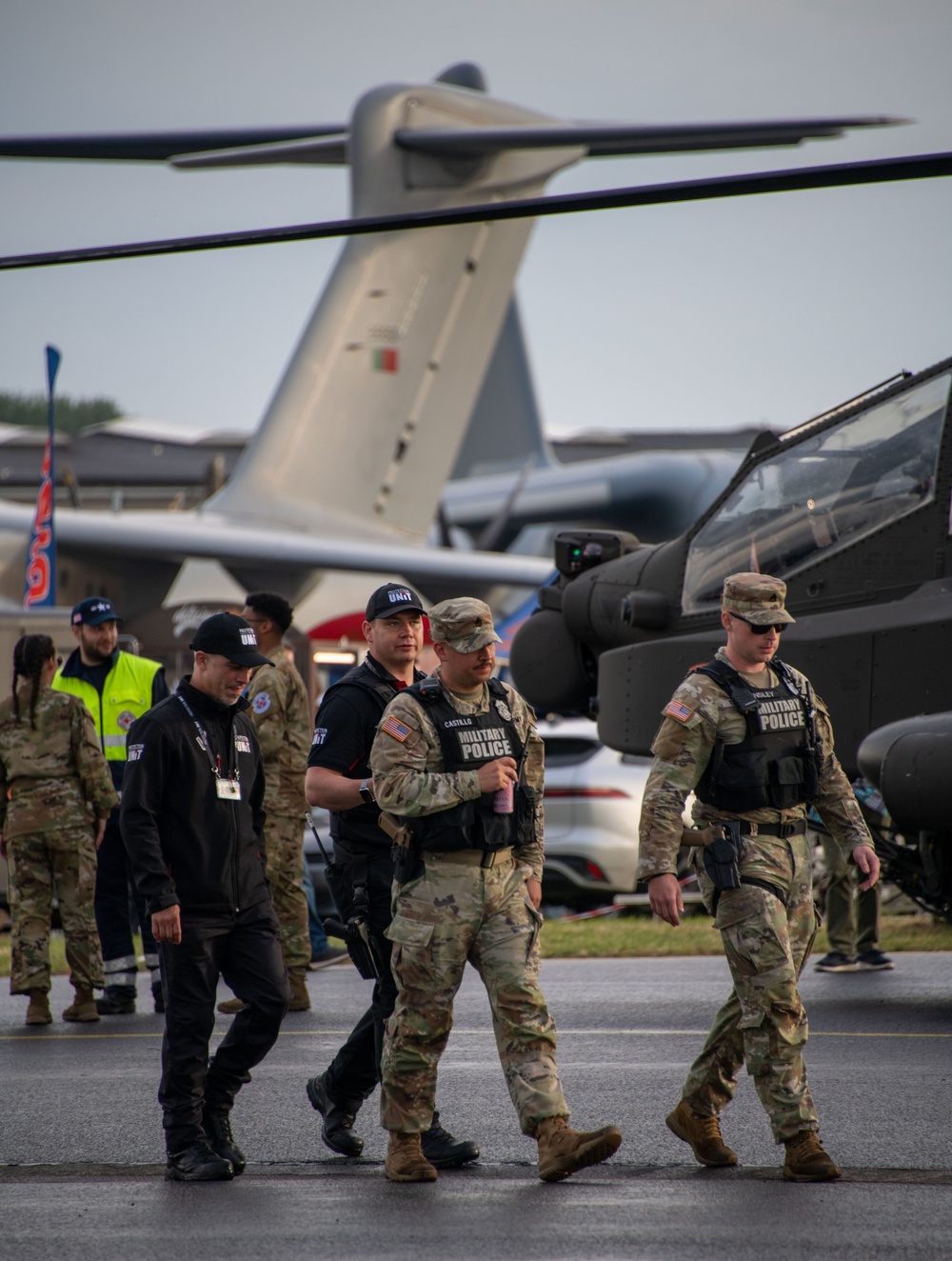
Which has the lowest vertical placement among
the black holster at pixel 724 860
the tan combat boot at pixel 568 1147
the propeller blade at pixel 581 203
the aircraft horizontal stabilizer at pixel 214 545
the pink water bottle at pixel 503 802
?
the tan combat boot at pixel 568 1147

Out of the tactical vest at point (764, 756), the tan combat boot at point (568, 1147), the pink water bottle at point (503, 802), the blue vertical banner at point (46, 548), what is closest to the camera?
the tan combat boot at point (568, 1147)

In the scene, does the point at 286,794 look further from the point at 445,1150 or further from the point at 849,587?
the point at 445,1150

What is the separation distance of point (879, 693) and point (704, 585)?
5.02 ft

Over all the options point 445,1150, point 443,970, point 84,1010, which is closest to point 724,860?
point 443,970

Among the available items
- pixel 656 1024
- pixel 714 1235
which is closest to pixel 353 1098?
pixel 714 1235

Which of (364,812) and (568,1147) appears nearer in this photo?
(568,1147)

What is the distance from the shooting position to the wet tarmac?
14.1 feet

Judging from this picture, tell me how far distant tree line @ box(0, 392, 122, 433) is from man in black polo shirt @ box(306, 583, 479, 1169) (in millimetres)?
77488

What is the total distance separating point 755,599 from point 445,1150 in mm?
2072

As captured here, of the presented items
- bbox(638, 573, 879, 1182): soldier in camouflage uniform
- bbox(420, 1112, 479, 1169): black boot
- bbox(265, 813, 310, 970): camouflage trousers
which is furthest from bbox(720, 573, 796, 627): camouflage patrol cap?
bbox(265, 813, 310, 970): camouflage trousers

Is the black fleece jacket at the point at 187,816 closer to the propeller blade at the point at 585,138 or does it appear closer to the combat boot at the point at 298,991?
the combat boot at the point at 298,991

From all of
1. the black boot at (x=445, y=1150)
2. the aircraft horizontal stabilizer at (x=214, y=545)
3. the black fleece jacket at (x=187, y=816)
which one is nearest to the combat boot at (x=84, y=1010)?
the black fleece jacket at (x=187, y=816)

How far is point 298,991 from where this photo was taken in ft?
28.5

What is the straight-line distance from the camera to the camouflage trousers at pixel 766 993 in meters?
4.88
